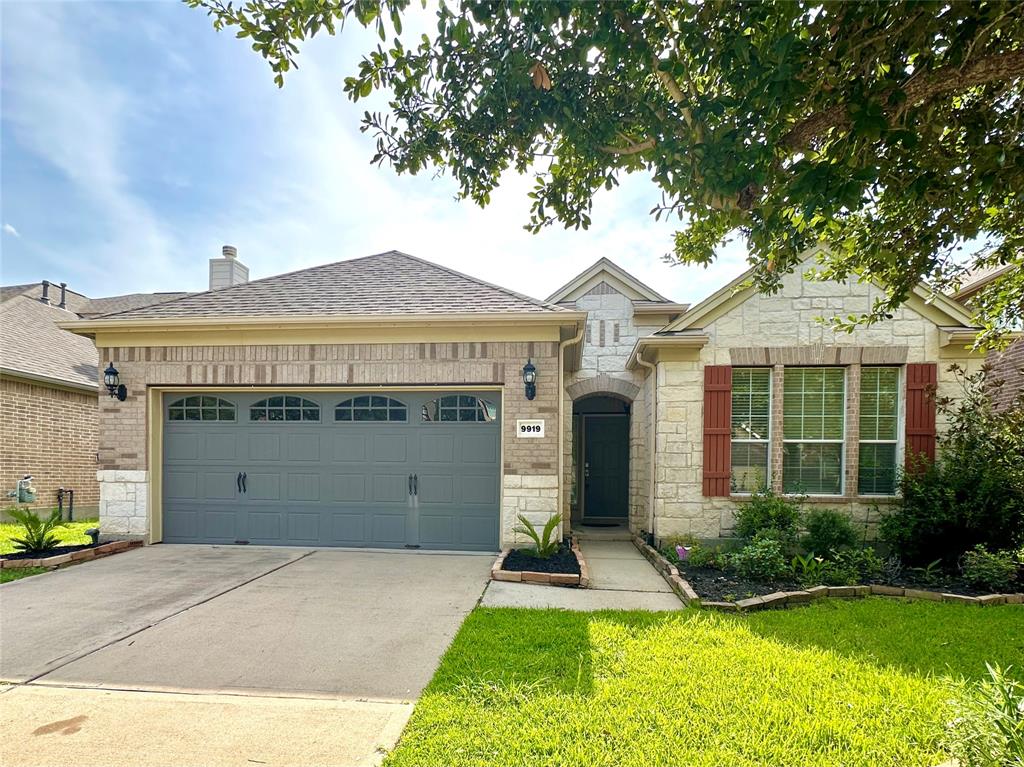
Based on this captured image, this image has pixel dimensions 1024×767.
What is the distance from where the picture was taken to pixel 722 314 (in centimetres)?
741

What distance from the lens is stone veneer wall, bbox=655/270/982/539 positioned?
7.08m

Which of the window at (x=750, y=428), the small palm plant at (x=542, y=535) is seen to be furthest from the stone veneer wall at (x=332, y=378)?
the window at (x=750, y=428)

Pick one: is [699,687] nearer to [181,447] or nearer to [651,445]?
[651,445]

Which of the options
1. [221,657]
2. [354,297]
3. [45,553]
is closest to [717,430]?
[354,297]

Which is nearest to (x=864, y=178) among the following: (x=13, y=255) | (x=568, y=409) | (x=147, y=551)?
(x=568, y=409)

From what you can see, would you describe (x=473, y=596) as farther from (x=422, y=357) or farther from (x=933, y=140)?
(x=933, y=140)

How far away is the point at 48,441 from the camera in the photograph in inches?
408

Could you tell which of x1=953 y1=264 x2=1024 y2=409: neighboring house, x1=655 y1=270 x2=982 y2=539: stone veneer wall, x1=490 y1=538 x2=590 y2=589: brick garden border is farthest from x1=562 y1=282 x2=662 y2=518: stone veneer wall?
x1=953 y1=264 x2=1024 y2=409: neighboring house

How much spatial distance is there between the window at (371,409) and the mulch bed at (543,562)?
2580 mm

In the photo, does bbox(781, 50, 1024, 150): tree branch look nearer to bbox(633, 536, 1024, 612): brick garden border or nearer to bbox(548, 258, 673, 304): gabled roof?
bbox(633, 536, 1024, 612): brick garden border

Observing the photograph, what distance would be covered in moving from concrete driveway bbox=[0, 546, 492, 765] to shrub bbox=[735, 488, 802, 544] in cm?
371

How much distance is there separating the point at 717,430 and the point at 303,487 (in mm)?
6362

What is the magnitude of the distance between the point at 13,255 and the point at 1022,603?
1484 centimetres

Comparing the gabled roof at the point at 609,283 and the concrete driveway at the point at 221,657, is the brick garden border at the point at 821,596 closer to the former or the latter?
the concrete driveway at the point at 221,657
